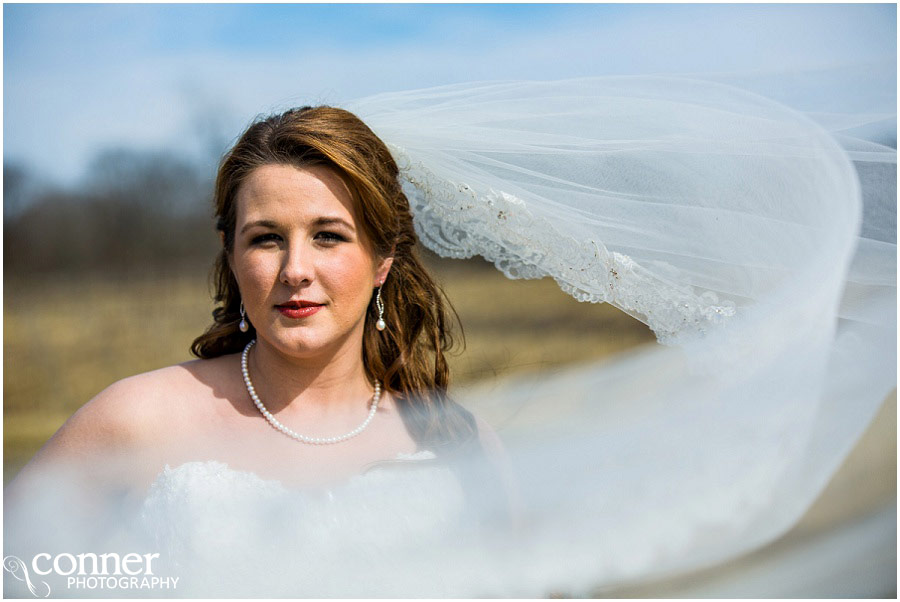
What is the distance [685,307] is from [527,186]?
539mm

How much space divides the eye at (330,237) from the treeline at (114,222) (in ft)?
16.1

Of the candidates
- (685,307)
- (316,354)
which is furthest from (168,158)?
(685,307)

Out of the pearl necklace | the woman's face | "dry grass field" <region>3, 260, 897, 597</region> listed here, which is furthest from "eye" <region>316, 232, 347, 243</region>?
"dry grass field" <region>3, 260, 897, 597</region>

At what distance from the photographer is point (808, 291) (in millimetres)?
2084

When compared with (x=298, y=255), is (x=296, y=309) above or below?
below

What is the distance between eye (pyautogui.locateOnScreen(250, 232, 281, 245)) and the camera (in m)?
2.02

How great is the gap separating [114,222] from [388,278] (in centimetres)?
712

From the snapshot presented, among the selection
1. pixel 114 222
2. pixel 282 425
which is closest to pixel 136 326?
pixel 114 222

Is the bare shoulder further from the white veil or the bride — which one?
the white veil

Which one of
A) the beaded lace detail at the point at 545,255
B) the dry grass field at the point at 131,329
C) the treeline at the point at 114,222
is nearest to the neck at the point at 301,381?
the beaded lace detail at the point at 545,255

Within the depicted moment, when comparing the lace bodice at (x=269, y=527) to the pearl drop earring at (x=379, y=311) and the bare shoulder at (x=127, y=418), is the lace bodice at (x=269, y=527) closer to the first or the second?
the bare shoulder at (x=127, y=418)

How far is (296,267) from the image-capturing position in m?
1.95

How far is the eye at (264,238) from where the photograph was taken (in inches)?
79.4

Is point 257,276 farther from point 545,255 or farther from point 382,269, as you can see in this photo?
point 545,255
